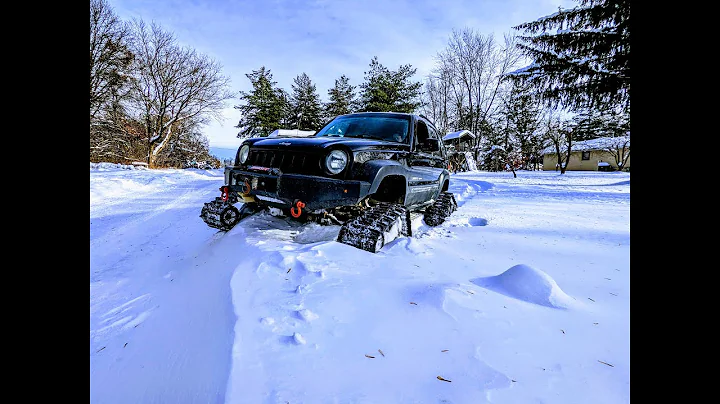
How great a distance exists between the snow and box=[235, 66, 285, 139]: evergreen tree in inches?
1097

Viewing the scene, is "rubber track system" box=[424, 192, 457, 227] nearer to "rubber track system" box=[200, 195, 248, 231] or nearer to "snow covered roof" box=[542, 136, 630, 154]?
"rubber track system" box=[200, 195, 248, 231]

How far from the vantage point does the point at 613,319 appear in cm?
179

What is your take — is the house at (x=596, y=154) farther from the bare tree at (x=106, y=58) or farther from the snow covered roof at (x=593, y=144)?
the bare tree at (x=106, y=58)

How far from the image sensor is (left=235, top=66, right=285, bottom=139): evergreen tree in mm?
29109

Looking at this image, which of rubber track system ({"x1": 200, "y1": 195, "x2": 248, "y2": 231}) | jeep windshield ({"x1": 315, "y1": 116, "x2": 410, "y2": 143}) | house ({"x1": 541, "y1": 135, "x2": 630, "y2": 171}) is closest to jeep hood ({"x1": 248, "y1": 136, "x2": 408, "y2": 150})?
jeep windshield ({"x1": 315, "y1": 116, "x2": 410, "y2": 143})

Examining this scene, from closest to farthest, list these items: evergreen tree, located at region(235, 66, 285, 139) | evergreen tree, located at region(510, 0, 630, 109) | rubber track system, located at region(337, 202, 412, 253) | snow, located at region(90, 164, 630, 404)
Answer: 1. snow, located at region(90, 164, 630, 404)
2. rubber track system, located at region(337, 202, 412, 253)
3. evergreen tree, located at region(510, 0, 630, 109)
4. evergreen tree, located at region(235, 66, 285, 139)

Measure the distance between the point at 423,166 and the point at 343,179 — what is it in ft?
6.10

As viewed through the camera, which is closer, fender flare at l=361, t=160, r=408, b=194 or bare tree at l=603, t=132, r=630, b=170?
fender flare at l=361, t=160, r=408, b=194

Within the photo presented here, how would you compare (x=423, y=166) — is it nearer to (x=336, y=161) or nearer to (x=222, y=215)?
(x=336, y=161)

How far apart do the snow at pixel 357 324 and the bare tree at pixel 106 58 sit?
74.1 ft

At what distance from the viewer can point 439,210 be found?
507 cm

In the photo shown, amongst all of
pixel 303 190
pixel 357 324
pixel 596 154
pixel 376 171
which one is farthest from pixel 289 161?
pixel 596 154

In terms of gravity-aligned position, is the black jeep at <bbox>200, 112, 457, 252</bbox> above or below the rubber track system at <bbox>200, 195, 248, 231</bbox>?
above
